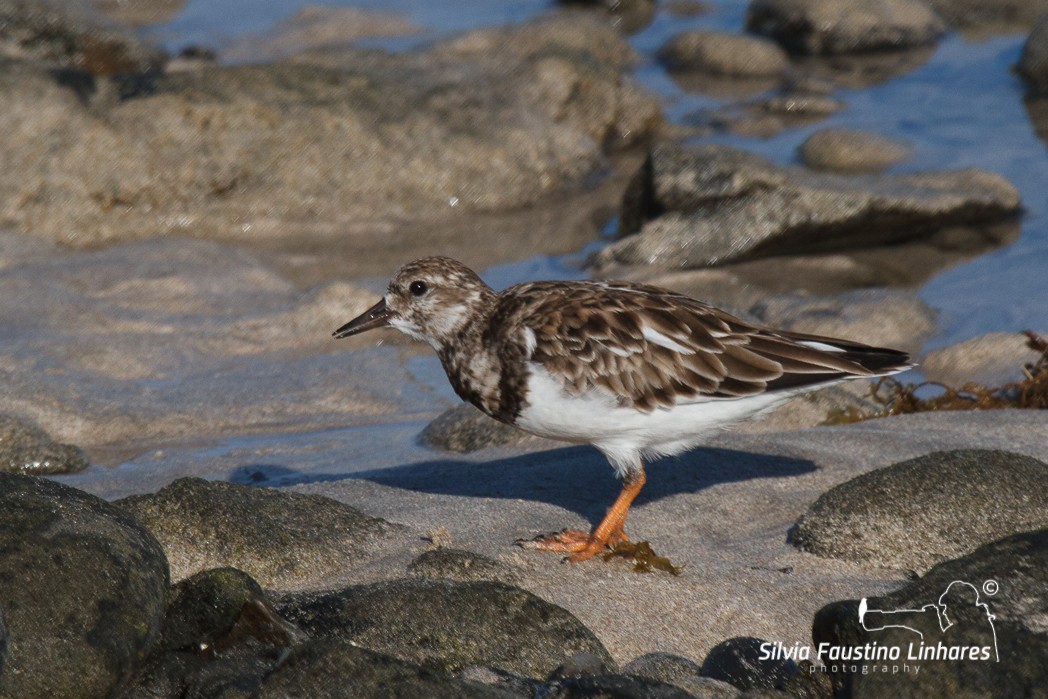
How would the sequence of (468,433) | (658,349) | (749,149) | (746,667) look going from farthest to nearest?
1. (749,149)
2. (468,433)
3. (658,349)
4. (746,667)

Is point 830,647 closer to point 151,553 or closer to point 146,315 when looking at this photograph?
point 151,553

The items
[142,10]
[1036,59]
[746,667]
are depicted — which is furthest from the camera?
[142,10]

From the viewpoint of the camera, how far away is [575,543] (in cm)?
498

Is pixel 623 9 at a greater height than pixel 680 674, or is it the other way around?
pixel 623 9

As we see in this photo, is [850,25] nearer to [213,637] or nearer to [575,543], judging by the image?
[575,543]

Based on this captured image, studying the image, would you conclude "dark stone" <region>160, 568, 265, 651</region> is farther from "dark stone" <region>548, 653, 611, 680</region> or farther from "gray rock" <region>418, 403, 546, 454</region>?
"gray rock" <region>418, 403, 546, 454</region>

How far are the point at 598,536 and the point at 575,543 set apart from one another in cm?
9

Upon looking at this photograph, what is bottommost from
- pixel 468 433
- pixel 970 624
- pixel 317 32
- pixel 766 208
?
pixel 468 433

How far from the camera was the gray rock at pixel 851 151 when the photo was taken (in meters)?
11.5

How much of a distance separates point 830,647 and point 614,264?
6035 mm

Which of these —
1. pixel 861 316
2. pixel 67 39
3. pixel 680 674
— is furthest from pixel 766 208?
pixel 67 39

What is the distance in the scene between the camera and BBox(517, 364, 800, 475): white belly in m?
4.87

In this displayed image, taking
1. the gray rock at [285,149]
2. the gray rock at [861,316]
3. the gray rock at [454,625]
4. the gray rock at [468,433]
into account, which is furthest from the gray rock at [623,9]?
the gray rock at [454,625]

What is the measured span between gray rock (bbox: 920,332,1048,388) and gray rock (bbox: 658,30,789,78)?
7488mm
